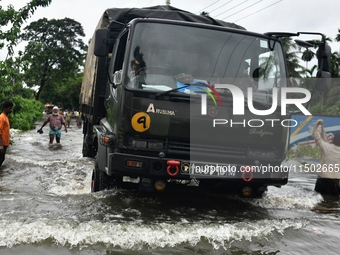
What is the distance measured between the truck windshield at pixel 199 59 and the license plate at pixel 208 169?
88 cm

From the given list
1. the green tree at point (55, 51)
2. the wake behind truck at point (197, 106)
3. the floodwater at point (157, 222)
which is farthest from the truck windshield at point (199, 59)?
the green tree at point (55, 51)

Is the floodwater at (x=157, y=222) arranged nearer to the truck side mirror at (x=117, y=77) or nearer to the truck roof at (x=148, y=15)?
the truck side mirror at (x=117, y=77)

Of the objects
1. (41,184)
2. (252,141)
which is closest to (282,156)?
(252,141)

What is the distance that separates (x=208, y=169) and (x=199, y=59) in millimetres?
1395

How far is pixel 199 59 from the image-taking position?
554 cm

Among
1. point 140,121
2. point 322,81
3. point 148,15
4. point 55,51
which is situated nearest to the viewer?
point 140,121

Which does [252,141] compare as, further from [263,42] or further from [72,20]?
[72,20]

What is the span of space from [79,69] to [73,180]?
51640mm

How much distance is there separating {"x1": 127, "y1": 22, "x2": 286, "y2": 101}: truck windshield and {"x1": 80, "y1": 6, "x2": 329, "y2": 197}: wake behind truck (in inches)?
0.5

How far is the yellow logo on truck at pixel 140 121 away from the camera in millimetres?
5121

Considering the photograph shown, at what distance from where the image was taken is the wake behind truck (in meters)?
5.14

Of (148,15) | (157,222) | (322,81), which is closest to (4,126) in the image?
(148,15)

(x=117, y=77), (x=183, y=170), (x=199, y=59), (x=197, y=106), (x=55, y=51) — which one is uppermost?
(x=55, y=51)

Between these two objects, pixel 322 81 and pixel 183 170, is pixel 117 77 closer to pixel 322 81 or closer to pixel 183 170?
pixel 183 170
